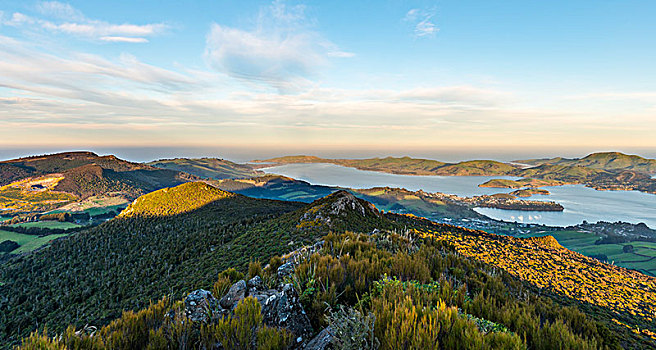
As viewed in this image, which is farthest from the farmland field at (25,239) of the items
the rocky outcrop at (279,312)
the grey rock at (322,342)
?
the grey rock at (322,342)

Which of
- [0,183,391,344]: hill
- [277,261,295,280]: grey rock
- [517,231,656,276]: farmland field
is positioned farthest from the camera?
[517,231,656,276]: farmland field

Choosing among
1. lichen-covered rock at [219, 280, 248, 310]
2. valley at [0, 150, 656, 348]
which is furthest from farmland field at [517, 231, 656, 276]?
lichen-covered rock at [219, 280, 248, 310]

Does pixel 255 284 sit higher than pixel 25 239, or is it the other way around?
pixel 255 284

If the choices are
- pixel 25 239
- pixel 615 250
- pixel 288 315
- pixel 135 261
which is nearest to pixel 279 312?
pixel 288 315

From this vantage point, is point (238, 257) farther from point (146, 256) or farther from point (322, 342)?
point (146, 256)

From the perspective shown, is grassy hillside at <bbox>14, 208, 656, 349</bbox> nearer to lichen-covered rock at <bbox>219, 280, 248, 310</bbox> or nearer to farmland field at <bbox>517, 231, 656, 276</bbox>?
lichen-covered rock at <bbox>219, 280, 248, 310</bbox>

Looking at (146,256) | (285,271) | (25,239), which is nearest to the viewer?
(285,271)

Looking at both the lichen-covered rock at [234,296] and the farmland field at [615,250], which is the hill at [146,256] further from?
the farmland field at [615,250]
